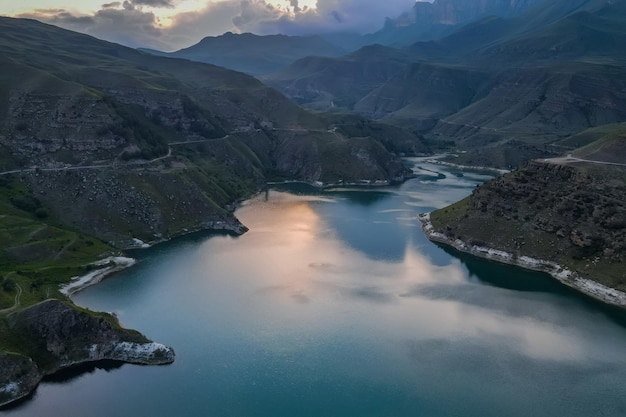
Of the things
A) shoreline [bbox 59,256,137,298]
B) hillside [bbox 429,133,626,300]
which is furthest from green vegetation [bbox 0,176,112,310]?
hillside [bbox 429,133,626,300]

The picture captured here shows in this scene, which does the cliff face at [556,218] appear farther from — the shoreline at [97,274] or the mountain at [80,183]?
the shoreline at [97,274]

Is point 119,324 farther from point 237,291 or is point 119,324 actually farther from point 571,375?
point 571,375

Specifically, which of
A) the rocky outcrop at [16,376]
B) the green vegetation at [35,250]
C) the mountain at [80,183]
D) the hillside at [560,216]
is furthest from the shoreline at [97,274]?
the hillside at [560,216]

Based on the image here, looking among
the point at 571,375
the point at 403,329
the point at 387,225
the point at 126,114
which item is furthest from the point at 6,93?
the point at 571,375

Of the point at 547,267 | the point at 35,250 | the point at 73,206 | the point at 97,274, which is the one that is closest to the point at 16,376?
the point at 97,274

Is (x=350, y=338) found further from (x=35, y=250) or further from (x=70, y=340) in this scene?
(x=35, y=250)

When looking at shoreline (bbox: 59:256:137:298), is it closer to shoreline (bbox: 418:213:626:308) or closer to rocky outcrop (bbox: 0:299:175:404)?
rocky outcrop (bbox: 0:299:175:404)
